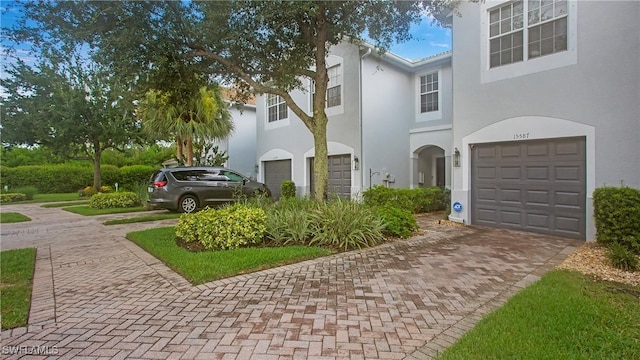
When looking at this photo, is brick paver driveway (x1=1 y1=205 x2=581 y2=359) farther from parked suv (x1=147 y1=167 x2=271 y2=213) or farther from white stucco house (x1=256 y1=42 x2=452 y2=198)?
white stucco house (x1=256 y1=42 x2=452 y2=198)

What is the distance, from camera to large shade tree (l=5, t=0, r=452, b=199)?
7.13 metres

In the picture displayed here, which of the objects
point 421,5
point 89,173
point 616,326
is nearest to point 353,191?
point 421,5

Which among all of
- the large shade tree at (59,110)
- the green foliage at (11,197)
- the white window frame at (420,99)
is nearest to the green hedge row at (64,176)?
the green foliage at (11,197)

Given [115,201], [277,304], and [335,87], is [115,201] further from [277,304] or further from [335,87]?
[277,304]

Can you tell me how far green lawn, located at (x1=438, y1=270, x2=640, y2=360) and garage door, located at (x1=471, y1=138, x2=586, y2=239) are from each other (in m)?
3.67

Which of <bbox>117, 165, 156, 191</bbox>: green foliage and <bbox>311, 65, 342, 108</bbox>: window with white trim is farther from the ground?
<bbox>311, 65, 342, 108</bbox>: window with white trim

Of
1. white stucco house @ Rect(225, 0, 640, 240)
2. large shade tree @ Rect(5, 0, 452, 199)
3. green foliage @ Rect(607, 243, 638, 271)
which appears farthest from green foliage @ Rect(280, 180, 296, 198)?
green foliage @ Rect(607, 243, 638, 271)

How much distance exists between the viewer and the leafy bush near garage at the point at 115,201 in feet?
45.1

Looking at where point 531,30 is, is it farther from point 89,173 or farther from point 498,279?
point 89,173

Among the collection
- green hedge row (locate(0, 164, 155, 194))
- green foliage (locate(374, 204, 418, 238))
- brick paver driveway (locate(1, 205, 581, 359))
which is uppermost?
green hedge row (locate(0, 164, 155, 194))

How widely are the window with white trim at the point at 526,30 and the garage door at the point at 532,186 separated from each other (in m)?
2.14

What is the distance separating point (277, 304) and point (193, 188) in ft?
29.5

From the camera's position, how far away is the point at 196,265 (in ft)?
15.9

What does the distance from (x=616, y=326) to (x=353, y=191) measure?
369 inches
